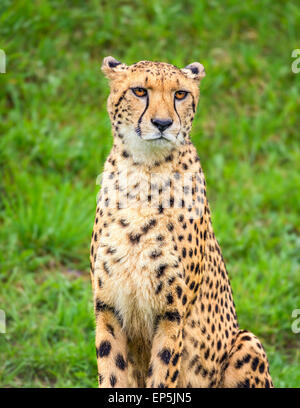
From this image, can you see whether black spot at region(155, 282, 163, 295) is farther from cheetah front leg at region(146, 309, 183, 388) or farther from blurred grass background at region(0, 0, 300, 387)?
blurred grass background at region(0, 0, 300, 387)

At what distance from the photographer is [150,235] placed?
294 centimetres

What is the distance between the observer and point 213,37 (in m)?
6.47

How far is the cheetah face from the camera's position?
2812 mm

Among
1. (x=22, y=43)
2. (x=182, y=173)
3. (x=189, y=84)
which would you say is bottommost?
(x=182, y=173)

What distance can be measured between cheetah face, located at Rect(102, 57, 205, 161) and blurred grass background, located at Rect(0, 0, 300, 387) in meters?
1.65

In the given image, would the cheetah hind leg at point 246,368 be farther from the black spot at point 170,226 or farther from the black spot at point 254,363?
the black spot at point 170,226

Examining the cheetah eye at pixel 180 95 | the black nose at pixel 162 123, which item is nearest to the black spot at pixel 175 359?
the black nose at pixel 162 123

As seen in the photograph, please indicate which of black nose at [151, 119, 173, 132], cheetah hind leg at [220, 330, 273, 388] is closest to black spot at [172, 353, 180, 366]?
cheetah hind leg at [220, 330, 273, 388]

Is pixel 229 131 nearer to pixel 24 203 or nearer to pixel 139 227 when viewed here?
pixel 24 203

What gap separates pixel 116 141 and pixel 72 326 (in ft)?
5.49

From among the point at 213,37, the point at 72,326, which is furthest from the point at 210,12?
the point at 72,326

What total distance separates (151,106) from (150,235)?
0.53 metres

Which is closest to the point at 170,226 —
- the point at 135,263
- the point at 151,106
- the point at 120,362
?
the point at 135,263

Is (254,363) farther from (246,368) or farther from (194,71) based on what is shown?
(194,71)
